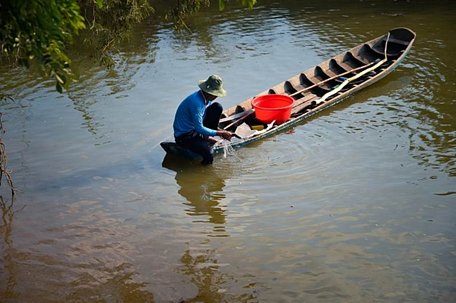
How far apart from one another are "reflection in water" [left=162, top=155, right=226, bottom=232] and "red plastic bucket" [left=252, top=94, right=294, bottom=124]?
4.54 feet

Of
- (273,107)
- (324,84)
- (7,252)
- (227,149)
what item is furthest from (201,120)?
(324,84)

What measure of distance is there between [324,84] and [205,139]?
12.4 feet

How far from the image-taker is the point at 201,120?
7.53 m

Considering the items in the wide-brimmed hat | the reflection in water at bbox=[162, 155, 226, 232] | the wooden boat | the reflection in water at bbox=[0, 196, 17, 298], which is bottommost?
the reflection in water at bbox=[162, 155, 226, 232]

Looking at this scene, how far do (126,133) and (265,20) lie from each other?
8650mm

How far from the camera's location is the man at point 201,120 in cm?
737

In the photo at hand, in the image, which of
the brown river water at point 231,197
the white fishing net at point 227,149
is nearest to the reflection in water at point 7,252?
the brown river water at point 231,197

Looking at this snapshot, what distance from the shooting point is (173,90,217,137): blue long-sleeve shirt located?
7480 millimetres

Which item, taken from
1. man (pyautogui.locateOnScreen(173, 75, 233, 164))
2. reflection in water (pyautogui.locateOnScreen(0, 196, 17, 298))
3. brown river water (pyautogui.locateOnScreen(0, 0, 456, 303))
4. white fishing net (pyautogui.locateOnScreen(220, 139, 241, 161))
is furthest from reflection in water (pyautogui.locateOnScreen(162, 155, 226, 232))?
reflection in water (pyautogui.locateOnScreen(0, 196, 17, 298))

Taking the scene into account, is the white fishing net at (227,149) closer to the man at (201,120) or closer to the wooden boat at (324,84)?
the wooden boat at (324,84)

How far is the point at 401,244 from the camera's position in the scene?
6027mm

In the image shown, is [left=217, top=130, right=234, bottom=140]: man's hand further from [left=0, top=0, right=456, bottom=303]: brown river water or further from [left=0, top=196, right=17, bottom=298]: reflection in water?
[left=0, top=196, right=17, bottom=298]: reflection in water

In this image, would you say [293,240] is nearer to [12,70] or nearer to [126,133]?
[126,133]

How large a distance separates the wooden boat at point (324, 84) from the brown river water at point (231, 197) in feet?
0.81
